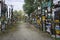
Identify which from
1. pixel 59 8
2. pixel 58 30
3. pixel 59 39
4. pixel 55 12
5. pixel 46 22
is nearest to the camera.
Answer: pixel 59 39

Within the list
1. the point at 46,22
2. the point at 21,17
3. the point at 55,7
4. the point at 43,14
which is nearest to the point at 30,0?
the point at 43,14

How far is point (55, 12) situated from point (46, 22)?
527 centimetres

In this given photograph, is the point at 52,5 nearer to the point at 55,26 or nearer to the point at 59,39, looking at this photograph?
the point at 55,26

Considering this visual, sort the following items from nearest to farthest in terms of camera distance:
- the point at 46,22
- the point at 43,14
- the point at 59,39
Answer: the point at 59,39
the point at 46,22
the point at 43,14

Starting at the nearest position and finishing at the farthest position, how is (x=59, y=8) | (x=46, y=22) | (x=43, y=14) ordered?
(x=59, y=8) < (x=46, y=22) < (x=43, y=14)

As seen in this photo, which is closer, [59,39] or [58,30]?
[59,39]

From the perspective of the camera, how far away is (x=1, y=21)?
35.6 meters

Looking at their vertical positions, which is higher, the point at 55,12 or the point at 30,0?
the point at 30,0

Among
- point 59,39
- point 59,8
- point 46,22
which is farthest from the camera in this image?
point 46,22

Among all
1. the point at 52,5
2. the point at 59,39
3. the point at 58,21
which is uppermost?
the point at 52,5

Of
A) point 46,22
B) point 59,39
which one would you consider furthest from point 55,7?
point 59,39

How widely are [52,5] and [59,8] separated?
48.0 inches

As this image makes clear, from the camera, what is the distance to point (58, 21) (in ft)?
80.6

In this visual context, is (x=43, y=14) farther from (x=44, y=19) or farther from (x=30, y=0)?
(x=30, y=0)
